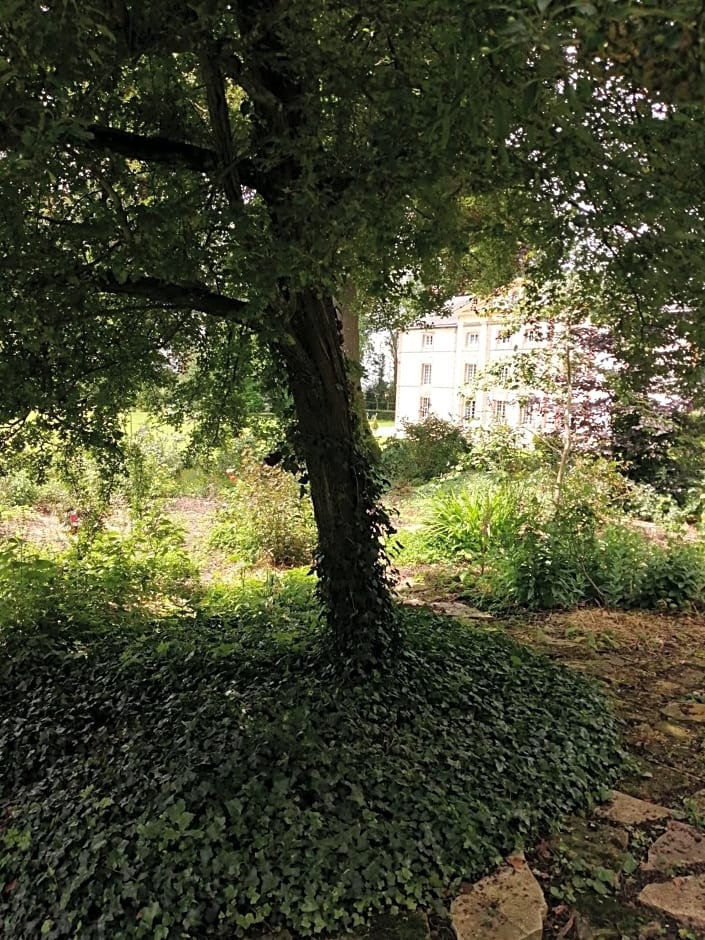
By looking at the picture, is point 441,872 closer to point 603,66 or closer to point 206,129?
point 603,66

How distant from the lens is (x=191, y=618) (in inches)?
176

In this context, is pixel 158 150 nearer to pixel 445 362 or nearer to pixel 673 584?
pixel 673 584

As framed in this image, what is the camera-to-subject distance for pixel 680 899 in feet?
7.35

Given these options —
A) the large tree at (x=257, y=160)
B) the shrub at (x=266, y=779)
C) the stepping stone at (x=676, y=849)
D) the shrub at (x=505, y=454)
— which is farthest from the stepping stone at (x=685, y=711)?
the shrub at (x=505, y=454)

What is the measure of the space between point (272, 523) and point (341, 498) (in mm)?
3591

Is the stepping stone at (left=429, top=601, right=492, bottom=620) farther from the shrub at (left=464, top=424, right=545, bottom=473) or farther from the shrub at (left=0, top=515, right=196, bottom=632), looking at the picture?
the shrub at (left=464, top=424, right=545, bottom=473)

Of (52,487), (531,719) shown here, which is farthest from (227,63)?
(52,487)

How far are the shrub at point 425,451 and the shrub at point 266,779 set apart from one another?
7859mm

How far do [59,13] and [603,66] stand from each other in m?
1.38

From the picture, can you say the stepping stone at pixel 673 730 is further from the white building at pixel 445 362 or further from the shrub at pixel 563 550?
the white building at pixel 445 362

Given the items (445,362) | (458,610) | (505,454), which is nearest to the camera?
(458,610)

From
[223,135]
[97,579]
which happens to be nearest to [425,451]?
[97,579]

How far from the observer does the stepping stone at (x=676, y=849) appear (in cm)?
242

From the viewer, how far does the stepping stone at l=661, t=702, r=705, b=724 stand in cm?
360
